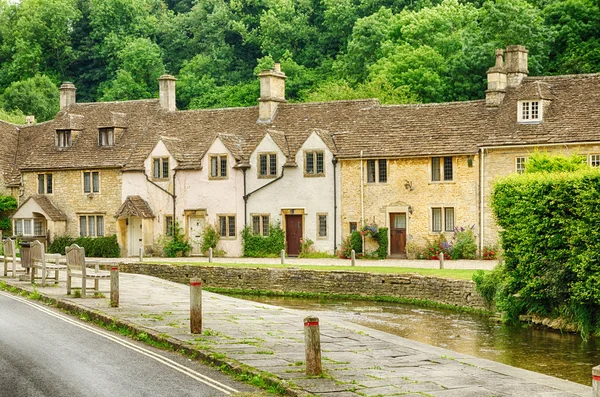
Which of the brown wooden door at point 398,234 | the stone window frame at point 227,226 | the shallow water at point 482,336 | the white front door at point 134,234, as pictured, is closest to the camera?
the shallow water at point 482,336

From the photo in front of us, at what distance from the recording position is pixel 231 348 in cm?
1803

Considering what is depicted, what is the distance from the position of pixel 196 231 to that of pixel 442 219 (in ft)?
46.9

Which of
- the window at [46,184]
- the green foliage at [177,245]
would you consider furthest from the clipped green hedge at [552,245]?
the window at [46,184]

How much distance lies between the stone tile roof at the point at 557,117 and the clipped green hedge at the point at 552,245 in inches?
599

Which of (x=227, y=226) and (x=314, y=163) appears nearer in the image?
(x=314, y=163)

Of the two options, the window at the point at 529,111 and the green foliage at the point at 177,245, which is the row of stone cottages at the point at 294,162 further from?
the green foliage at the point at 177,245

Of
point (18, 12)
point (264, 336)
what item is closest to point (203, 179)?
point (264, 336)

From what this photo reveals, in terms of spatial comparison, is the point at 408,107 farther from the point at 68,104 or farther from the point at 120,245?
the point at 68,104

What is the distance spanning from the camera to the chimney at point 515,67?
49281mm

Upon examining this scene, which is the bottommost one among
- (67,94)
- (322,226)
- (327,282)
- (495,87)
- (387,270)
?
(327,282)

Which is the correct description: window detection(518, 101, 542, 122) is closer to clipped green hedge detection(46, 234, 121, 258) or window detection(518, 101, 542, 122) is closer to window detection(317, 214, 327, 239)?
window detection(317, 214, 327, 239)

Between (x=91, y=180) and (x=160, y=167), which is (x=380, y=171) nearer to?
(x=160, y=167)

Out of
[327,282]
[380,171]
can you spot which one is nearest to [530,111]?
[380,171]

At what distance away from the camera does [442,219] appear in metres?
47.8
